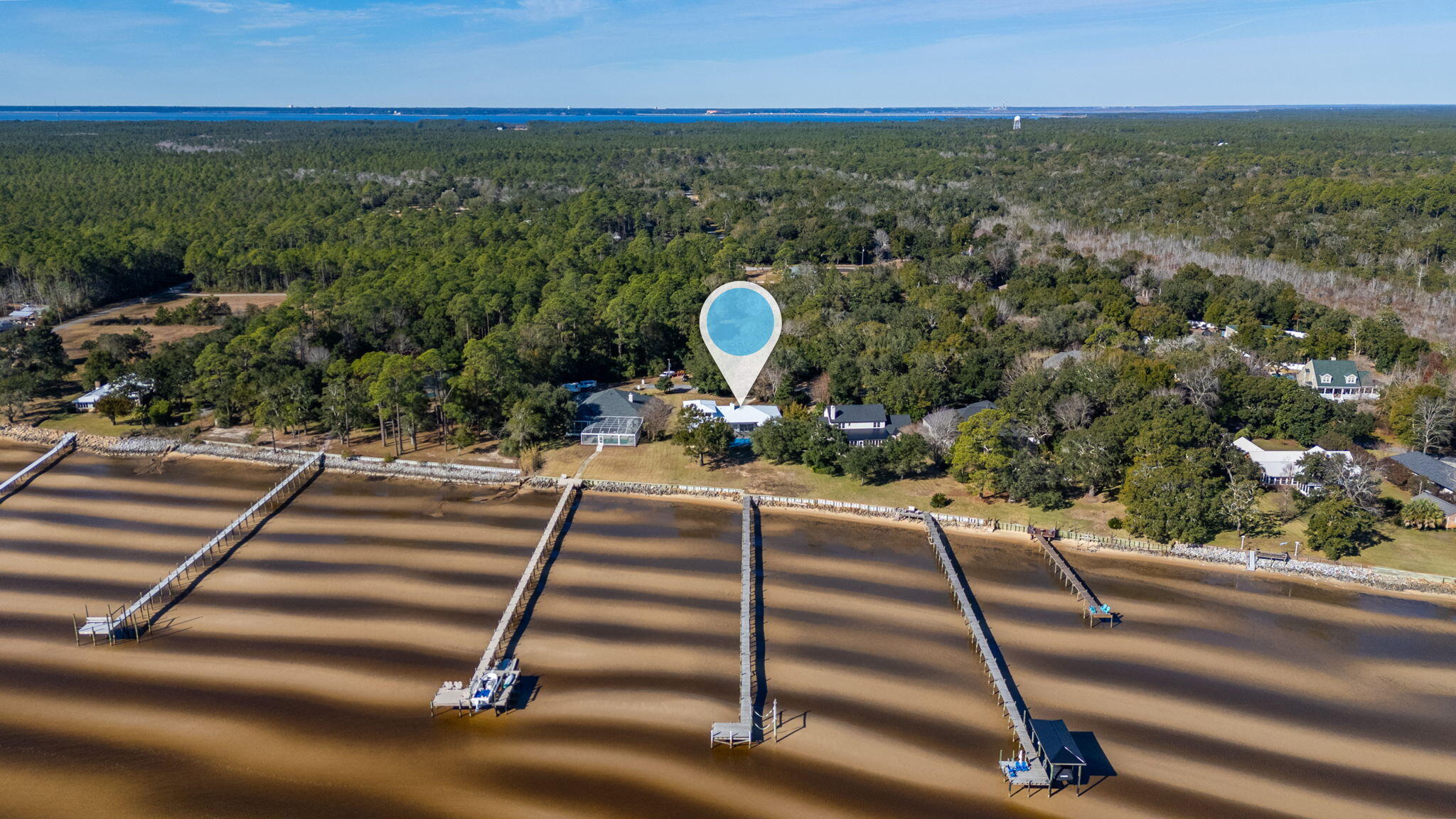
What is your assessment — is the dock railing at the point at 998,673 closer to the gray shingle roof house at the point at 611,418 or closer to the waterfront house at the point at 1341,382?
the gray shingle roof house at the point at 611,418

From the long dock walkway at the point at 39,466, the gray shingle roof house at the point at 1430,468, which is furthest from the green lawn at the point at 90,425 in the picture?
the gray shingle roof house at the point at 1430,468

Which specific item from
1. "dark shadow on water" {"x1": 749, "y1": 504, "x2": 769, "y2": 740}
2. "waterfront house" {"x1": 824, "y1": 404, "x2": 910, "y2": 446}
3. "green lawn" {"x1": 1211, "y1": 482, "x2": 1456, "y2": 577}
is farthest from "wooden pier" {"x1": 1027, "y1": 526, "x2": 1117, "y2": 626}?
"dark shadow on water" {"x1": 749, "y1": 504, "x2": 769, "y2": 740}

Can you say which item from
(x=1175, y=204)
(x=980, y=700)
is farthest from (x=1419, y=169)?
(x=980, y=700)

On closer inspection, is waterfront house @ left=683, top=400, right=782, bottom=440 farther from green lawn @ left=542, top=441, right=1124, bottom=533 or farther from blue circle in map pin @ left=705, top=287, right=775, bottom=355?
blue circle in map pin @ left=705, top=287, right=775, bottom=355

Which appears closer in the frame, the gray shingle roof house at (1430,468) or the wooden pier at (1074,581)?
the wooden pier at (1074,581)

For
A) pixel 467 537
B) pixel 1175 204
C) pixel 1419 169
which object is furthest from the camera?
pixel 1419 169

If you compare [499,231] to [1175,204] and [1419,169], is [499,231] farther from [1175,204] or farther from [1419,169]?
[1419,169]

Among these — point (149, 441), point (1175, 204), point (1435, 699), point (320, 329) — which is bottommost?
point (1435, 699)
